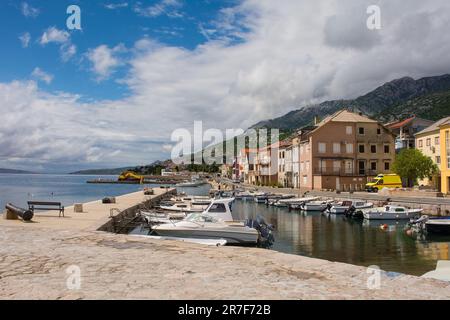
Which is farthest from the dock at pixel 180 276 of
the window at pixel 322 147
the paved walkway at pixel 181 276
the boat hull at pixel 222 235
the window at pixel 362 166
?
the window at pixel 362 166

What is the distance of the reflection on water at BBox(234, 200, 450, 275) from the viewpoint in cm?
2278

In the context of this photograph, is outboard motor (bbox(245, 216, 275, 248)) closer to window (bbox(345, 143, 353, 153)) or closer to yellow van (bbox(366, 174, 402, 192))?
yellow van (bbox(366, 174, 402, 192))

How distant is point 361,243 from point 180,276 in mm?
22015

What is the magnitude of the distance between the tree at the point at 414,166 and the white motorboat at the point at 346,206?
62.9 ft

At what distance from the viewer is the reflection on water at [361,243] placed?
74.7 feet

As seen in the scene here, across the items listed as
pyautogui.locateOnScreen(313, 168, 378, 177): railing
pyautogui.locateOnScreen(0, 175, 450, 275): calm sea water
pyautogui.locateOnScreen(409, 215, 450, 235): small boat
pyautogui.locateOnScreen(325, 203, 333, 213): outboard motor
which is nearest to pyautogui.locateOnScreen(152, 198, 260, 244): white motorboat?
pyautogui.locateOnScreen(0, 175, 450, 275): calm sea water

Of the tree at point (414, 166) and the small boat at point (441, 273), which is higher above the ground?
the tree at point (414, 166)

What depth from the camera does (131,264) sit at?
10883 mm

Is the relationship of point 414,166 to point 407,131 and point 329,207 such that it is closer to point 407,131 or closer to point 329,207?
point 329,207

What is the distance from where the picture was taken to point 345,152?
7556 centimetres

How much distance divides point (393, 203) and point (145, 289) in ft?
138

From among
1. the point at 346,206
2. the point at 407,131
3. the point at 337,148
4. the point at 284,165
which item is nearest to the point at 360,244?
the point at 346,206

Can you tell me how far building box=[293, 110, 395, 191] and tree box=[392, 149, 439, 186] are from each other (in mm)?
10458

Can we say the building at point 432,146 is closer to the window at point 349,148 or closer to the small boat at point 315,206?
the window at point 349,148
